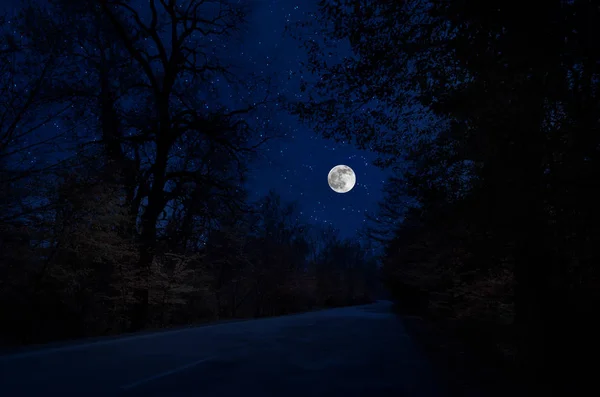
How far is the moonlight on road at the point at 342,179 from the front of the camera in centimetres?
4078

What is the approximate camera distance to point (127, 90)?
58.9 feet

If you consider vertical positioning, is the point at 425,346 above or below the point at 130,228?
below

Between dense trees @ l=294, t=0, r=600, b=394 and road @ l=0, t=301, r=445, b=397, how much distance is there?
2.63 meters

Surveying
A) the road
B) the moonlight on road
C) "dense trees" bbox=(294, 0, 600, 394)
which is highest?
the moonlight on road

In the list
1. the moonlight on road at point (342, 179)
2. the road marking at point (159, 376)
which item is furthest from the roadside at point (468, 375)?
the moonlight on road at point (342, 179)

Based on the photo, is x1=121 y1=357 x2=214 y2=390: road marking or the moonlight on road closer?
x1=121 y1=357 x2=214 y2=390: road marking

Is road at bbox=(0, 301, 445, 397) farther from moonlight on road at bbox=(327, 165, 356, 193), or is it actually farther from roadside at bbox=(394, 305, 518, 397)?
moonlight on road at bbox=(327, 165, 356, 193)

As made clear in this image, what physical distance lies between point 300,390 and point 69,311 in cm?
1127

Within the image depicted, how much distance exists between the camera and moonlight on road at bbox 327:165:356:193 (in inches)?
1606

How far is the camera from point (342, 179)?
41188 millimetres

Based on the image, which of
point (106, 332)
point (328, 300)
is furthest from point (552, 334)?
point (328, 300)

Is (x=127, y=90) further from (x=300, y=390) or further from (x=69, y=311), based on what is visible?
(x=300, y=390)

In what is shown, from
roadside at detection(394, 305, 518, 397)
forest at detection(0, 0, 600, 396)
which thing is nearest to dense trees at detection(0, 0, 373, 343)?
forest at detection(0, 0, 600, 396)

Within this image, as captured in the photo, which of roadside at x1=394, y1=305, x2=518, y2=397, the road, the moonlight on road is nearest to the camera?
the road
